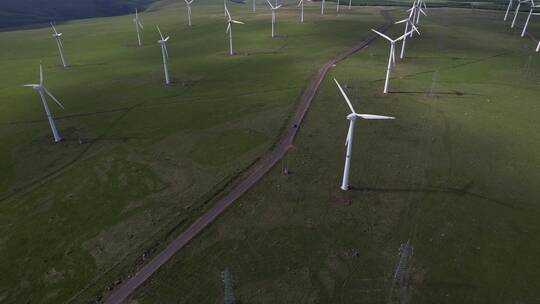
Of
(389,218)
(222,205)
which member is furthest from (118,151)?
(389,218)

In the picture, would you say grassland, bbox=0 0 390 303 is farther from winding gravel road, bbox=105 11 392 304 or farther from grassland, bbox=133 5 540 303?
grassland, bbox=133 5 540 303

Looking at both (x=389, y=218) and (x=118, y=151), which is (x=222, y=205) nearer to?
(x=389, y=218)

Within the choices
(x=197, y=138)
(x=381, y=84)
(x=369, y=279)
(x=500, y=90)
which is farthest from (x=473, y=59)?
(x=369, y=279)

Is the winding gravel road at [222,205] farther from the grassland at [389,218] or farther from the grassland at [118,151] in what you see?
the grassland at [118,151]

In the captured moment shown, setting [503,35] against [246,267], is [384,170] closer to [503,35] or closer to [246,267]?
[246,267]

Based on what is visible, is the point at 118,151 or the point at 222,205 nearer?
the point at 222,205

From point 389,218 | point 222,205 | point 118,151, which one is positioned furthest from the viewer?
point 118,151
